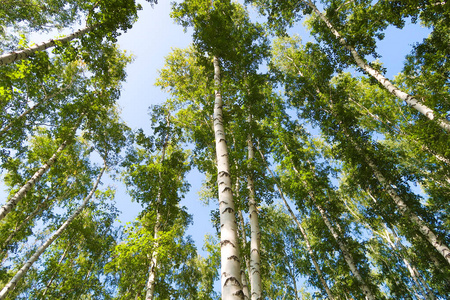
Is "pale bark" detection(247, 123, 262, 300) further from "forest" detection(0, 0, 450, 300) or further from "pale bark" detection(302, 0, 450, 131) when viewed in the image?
"pale bark" detection(302, 0, 450, 131)

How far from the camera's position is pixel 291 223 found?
16.8 meters

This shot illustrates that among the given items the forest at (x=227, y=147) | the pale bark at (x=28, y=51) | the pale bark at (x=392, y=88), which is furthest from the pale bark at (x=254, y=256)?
the pale bark at (x=28, y=51)

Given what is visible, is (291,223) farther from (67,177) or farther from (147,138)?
(67,177)

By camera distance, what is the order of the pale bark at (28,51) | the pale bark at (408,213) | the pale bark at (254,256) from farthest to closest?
the pale bark at (408,213), the pale bark at (254,256), the pale bark at (28,51)

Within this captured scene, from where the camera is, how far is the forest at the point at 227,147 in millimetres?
6918

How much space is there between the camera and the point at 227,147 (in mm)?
4656

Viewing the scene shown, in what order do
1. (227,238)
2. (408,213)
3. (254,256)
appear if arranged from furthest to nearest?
(408,213)
(254,256)
(227,238)

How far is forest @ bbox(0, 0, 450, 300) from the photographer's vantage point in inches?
272

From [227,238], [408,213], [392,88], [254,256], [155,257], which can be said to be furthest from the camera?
[408,213]

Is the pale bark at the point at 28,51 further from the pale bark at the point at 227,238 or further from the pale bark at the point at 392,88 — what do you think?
the pale bark at the point at 392,88

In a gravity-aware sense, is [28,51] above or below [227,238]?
above

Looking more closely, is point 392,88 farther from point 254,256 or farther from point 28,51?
point 28,51

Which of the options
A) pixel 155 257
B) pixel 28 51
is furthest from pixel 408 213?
pixel 28 51

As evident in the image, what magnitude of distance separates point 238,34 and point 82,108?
925 cm
